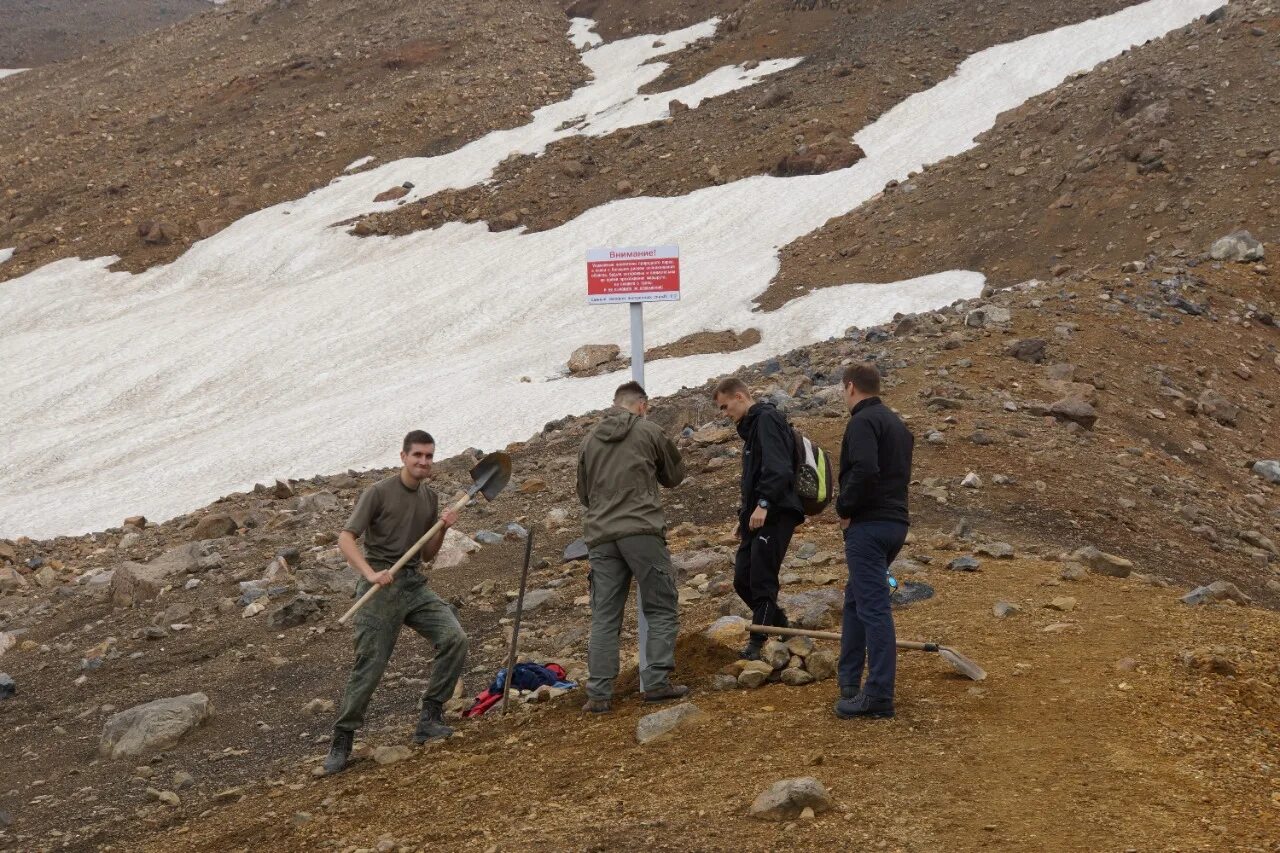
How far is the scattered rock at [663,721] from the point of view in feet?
24.2

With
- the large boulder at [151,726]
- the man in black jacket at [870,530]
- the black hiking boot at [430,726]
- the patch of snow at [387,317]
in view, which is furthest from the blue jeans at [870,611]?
the patch of snow at [387,317]

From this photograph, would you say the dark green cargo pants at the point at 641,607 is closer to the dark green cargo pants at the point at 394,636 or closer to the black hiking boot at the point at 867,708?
the dark green cargo pants at the point at 394,636

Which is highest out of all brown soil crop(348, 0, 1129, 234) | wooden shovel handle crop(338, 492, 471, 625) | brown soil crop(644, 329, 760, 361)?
brown soil crop(348, 0, 1129, 234)

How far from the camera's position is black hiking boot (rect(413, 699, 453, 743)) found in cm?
838

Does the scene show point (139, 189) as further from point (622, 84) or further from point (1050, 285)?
point (1050, 285)

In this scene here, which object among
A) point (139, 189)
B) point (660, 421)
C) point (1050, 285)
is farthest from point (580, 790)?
point (139, 189)

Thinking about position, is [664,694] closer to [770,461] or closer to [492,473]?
[770,461]

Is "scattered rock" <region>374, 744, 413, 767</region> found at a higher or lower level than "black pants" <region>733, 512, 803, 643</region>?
lower

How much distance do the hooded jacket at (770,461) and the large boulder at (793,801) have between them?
2.61 metres

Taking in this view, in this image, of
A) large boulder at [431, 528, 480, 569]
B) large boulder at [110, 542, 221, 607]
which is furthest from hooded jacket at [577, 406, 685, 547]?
large boulder at [110, 542, 221, 607]

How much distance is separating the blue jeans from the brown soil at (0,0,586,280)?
1381 inches

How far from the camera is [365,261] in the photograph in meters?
36.2

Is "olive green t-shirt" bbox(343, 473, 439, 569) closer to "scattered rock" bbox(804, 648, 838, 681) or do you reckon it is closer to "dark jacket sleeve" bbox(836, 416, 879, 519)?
"scattered rock" bbox(804, 648, 838, 681)

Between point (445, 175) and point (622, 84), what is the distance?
10060 millimetres
